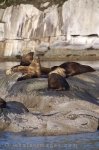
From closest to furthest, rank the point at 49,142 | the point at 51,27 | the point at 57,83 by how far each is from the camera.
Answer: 1. the point at 49,142
2. the point at 57,83
3. the point at 51,27

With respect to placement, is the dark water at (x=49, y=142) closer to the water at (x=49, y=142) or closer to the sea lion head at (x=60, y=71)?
the water at (x=49, y=142)

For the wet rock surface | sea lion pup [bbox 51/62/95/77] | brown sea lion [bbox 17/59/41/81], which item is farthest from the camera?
sea lion pup [bbox 51/62/95/77]

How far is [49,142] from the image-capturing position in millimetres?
13703

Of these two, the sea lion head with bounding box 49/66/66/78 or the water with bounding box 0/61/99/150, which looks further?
the sea lion head with bounding box 49/66/66/78

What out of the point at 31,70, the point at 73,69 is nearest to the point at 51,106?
the point at 31,70

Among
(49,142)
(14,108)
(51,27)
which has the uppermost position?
(14,108)

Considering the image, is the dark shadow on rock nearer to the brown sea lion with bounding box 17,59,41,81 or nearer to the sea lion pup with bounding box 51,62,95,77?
the brown sea lion with bounding box 17,59,41,81

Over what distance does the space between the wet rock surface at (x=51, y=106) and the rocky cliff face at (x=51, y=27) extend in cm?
3702

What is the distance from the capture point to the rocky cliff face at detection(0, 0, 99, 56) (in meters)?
59.3

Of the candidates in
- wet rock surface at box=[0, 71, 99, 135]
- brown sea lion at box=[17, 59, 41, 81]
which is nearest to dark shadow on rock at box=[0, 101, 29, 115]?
wet rock surface at box=[0, 71, 99, 135]

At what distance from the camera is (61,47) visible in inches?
2303

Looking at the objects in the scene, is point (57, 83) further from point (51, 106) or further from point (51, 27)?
point (51, 27)

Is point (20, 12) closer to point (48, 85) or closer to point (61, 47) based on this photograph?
point (61, 47)

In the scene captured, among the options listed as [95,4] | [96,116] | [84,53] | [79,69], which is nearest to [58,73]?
[79,69]
